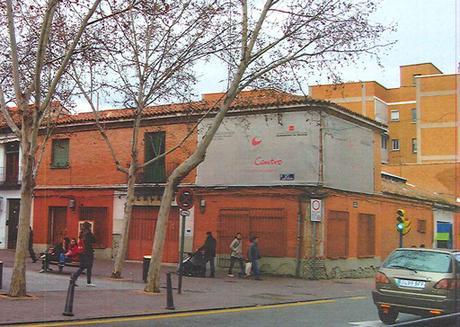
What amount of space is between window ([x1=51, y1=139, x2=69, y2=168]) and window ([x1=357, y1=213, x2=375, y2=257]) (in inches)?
562

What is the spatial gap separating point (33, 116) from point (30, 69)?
11.4 feet

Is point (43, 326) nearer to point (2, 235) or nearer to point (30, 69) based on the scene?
point (30, 69)

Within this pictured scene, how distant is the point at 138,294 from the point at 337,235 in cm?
1112

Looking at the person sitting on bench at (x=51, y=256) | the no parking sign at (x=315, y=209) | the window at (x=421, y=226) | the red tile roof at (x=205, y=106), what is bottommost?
the person sitting on bench at (x=51, y=256)

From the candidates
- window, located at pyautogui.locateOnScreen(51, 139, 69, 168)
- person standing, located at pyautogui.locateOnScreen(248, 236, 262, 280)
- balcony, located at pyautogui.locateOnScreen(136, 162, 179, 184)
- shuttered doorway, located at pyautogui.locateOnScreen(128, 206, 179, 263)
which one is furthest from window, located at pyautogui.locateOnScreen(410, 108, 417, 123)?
person standing, located at pyautogui.locateOnScreen(248, 236, 262, 280)

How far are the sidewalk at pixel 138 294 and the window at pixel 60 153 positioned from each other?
24.4ft

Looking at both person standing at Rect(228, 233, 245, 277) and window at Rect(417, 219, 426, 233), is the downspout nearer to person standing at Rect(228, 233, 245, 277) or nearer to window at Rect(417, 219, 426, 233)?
person standing at Rect(228, 233, 245, 277)

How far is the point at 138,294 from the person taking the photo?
1558 centimetres

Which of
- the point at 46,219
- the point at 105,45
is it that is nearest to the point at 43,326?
the point at 105,45

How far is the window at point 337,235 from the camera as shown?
2395 cm

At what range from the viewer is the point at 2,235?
3225 centimetres

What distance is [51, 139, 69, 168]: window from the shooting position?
30292mm

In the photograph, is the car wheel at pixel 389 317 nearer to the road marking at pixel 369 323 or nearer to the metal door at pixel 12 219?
the road marking at pixel 369 323

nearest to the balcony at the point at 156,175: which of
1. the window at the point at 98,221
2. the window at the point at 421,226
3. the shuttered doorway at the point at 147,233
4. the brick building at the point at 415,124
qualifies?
the shuttered doorway at the point at 147,233
